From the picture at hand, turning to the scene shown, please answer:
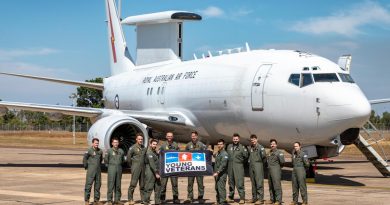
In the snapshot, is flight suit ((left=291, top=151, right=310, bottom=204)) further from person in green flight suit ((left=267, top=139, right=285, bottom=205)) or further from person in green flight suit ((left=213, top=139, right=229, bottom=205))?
person in green flight suit ((left=213, top=139, right=229, bottom=205))

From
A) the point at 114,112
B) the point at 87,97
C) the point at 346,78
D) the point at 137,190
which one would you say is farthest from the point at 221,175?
the point at 87,97

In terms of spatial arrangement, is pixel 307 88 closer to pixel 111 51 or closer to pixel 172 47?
pixel 172 47

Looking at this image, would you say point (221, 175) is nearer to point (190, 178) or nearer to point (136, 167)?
point (190, 178)

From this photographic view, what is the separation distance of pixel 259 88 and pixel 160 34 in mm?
14252

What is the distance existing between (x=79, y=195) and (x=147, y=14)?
1867cm

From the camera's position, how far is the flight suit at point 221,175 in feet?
49.3

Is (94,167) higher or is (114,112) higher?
(114,112)

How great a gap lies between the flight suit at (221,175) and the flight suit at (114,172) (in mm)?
2239

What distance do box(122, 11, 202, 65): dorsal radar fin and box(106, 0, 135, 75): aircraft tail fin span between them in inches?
65.1

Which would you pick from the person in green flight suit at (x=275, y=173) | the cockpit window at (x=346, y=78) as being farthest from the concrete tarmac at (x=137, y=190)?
the cockpit window at (x=346, y=78)

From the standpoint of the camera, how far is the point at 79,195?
16.8m

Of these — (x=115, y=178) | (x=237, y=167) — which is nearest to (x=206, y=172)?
(x=237, y=167)

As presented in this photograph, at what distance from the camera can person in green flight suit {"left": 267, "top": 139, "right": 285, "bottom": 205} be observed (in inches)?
600

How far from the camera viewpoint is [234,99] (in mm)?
22047
